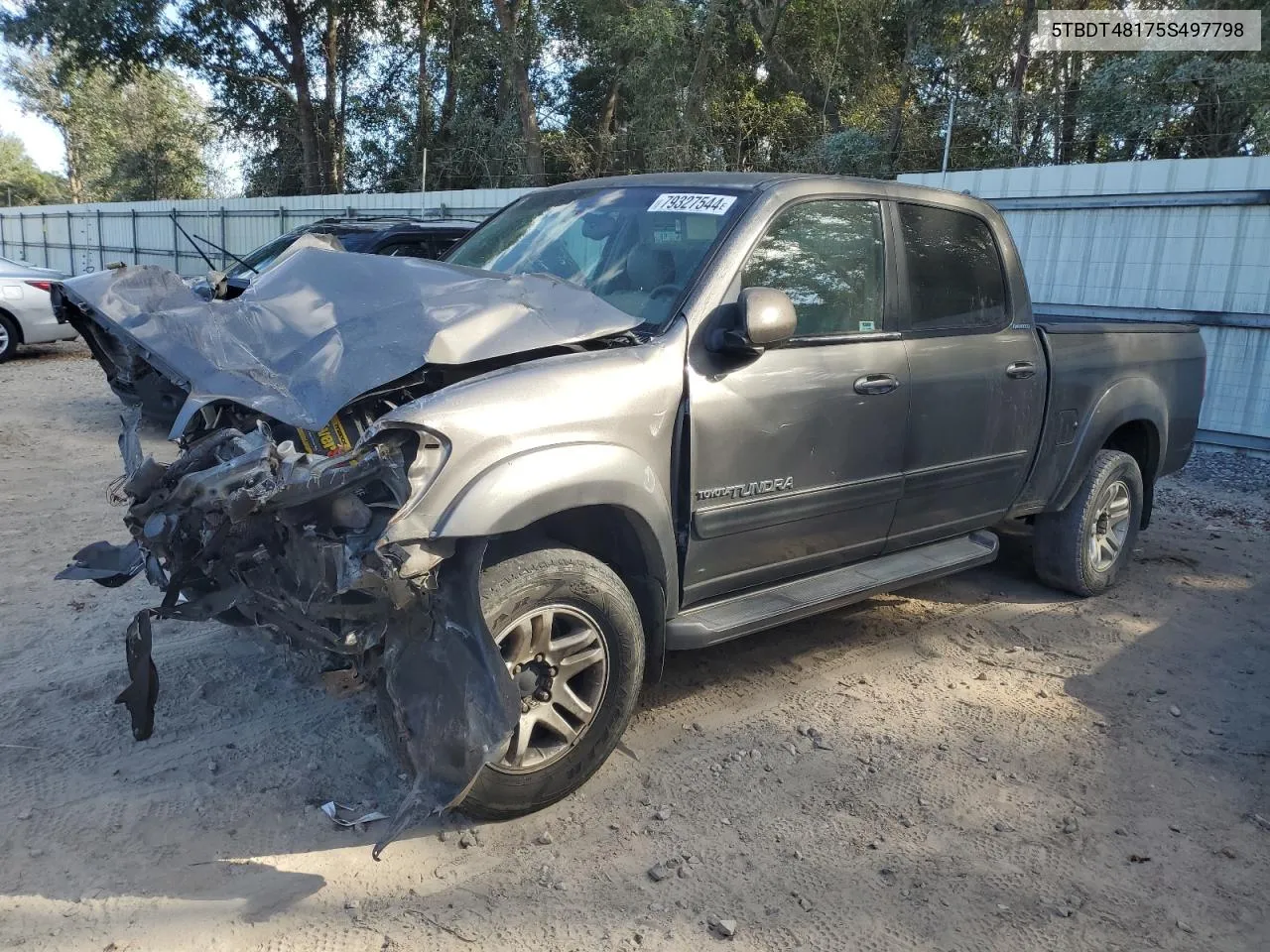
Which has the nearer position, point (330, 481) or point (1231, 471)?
point (330, 481)

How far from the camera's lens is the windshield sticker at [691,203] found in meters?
3.86

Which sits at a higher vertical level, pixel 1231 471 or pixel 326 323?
pixel 326 323

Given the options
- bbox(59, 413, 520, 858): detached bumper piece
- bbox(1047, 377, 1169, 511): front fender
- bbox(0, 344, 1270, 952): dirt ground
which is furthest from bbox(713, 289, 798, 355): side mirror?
bbox(1047, 377, 1169, 511): front fender

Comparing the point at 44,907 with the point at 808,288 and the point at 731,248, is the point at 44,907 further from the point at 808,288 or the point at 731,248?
the point at 808,288

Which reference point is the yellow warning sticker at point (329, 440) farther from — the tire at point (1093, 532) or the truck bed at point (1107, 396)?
the tire at point (1093, 532)

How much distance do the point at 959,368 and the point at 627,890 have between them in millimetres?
2669

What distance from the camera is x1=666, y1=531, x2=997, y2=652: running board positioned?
3.58m

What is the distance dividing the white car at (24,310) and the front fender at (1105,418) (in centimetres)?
1195

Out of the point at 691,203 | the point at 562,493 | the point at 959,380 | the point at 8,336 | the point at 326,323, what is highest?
the point at 691,203

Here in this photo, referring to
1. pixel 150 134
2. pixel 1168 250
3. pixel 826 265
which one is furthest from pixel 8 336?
pixel 150 134

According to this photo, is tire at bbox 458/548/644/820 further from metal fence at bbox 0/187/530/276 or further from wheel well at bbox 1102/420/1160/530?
metal fence at bbox 0/187/530/276

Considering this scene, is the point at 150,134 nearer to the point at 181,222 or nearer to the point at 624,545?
the point at 181,222

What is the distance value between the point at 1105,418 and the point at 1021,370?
0.88 meters

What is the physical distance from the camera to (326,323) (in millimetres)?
3363
